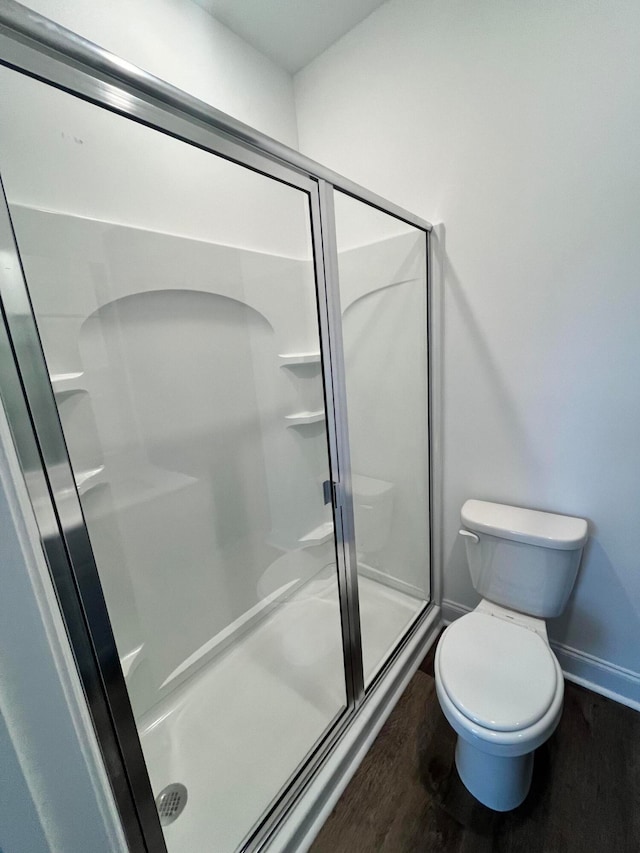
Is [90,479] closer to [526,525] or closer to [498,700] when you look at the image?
[498,700]

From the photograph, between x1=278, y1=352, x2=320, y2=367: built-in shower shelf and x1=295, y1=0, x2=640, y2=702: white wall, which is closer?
x1=295, y1=0, x2=640, y2=702: white wall

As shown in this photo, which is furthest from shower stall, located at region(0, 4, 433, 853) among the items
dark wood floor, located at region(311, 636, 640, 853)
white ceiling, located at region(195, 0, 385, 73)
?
white ceiling, located at region(195, 0, 385, 73)

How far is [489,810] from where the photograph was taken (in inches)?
42.4

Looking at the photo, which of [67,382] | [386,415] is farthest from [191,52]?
[386,415]

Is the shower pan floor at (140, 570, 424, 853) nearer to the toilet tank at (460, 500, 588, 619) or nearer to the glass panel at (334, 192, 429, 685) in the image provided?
the glass panel at (334, 192, 429, 685)

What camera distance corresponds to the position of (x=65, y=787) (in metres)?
0.43

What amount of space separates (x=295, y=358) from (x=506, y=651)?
50.6 inches

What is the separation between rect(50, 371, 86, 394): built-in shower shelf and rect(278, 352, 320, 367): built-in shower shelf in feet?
2.42

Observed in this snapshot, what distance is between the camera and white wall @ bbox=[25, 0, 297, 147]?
3.48 feet

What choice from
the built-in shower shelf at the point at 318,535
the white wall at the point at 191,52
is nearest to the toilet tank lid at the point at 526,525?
the built-in shower shelf at the point at 318,535

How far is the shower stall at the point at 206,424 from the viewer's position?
649 mm

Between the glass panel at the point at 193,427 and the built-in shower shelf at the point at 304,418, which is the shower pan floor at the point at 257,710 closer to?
the glass panel at the point at 193,427

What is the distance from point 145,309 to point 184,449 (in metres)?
0.54

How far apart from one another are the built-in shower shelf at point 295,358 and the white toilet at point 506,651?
0.85 metres
